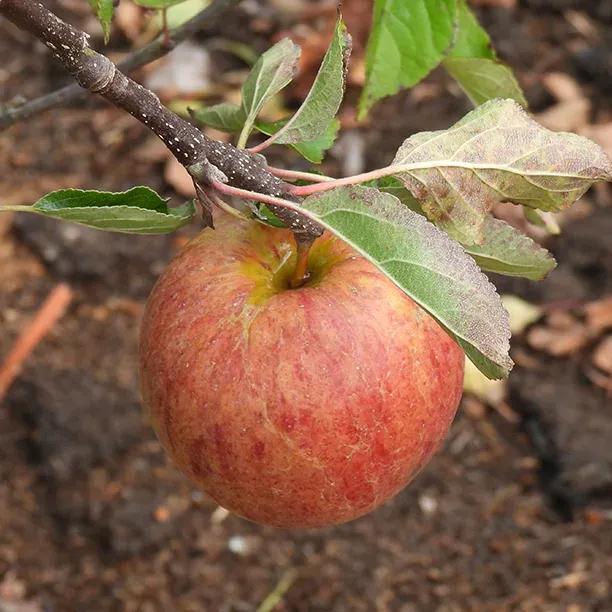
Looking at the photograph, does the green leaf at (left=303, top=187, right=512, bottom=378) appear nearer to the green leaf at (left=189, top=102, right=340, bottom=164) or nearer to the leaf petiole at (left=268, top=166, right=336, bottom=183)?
the leaf petiole at (left=268, top=166, right=336, bottom=183)

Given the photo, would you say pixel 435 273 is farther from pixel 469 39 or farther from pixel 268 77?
pixel 469 39

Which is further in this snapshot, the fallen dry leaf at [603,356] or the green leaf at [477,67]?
the fallen dry leaf at [603,356]

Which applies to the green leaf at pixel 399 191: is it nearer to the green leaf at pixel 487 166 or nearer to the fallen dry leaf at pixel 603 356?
the green leaf at pixel 487 166

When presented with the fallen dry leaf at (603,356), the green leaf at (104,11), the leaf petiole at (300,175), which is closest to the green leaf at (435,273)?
the leaf petiole at (300,175)

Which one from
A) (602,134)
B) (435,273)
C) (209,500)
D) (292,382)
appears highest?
(435,273)

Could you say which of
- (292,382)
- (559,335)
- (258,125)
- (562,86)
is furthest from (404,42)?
(562,86)

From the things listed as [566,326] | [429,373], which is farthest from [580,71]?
[429,373]

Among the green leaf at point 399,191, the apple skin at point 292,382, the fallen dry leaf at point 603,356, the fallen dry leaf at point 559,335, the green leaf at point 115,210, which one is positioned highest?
the green leaf at point 115,210
